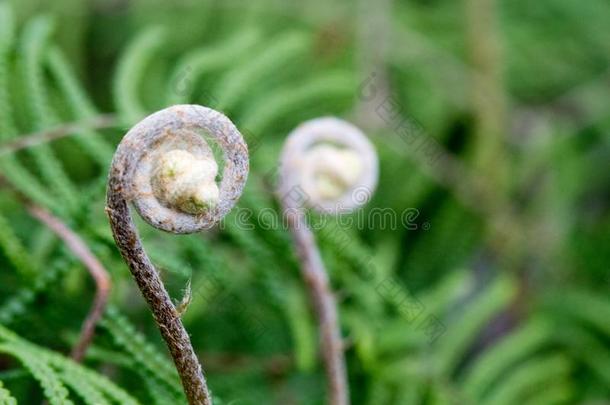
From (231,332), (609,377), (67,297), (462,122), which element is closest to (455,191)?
(462,122)

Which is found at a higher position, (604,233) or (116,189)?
(604,233)

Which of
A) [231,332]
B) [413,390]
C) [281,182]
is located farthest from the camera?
[231,332]

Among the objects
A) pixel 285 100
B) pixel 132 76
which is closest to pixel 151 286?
pixel 132 76

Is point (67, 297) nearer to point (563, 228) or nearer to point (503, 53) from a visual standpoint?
point (563, 228)

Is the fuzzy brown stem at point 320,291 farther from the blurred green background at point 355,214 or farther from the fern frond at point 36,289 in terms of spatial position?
the fern frond at point 36,289

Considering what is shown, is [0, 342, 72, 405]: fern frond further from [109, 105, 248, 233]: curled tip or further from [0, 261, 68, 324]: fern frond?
[109, 105, 248, 233]: curled tip

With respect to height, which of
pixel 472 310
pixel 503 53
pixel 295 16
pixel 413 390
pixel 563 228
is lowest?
pixel 413 390

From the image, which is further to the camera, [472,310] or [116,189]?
[472,310]

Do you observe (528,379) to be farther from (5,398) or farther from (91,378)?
(5,398)

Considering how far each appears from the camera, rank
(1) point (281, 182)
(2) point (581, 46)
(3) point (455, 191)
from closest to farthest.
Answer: (1) point (281, 182), (3) point (455, 191), (2) point (581, 46)
